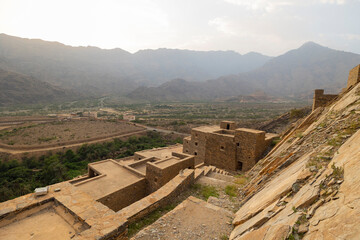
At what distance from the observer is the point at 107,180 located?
10.4 m

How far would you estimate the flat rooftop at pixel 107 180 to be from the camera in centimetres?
918

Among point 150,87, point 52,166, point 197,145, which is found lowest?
point 52,166

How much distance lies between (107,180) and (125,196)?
1.72 metres

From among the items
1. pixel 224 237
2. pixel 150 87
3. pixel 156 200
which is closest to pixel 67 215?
pixel 156 200

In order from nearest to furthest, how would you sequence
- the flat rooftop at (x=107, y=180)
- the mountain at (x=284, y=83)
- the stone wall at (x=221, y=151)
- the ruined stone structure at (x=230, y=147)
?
the flat rooftop at (x=107, y=180) < the ruined stone structure at (x=230, y=147) < the stone wall at (x=221, y=151) < the mountain at (x=284, y=83)

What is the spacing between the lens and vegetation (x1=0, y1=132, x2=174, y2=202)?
18.7 metres

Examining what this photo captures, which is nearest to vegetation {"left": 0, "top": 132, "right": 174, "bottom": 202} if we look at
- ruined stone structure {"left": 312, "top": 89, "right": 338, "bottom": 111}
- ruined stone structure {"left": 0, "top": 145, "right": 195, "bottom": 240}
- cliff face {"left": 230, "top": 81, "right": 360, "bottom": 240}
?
ruined stone structure {"left": 0, "top": 145, "right": 195, "bottom": 240}

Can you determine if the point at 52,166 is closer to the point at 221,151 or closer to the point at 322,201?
the point at 221,151

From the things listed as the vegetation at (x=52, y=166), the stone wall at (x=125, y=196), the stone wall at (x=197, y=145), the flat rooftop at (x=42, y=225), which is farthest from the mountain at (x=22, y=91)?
the flat rooftop at (x=42, y=225)

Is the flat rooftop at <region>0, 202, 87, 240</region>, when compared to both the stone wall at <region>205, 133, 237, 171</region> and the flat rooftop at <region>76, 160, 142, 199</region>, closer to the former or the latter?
the flat rooftop at <region>76, 160, 142, 199</region>

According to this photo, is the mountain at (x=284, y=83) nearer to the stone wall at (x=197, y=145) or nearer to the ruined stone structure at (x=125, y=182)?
the stone wall at (x=197, y=145)

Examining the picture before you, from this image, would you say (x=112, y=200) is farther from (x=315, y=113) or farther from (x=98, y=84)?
(x=98, y=84)

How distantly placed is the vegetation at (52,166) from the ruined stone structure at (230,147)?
15516 millimetres

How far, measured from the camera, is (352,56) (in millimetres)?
173375
